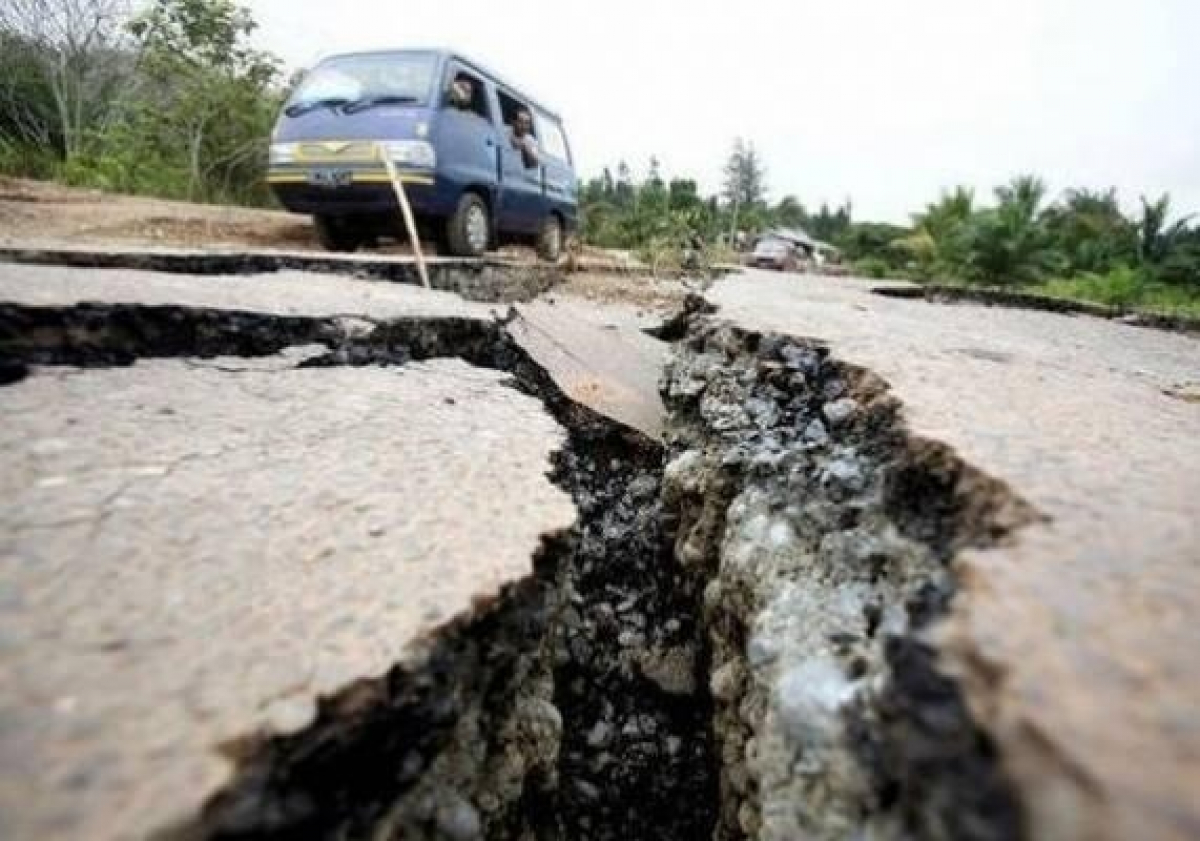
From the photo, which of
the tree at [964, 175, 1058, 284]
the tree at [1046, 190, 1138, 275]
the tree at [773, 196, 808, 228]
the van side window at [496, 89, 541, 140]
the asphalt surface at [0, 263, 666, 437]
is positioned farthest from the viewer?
the tree at [773, 196, 808, 228]

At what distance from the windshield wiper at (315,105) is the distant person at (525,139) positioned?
1.45 meters

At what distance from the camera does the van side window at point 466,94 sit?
4973 millimetres

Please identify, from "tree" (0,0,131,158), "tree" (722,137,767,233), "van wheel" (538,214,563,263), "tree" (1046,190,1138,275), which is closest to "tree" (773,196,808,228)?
"tree" (722,137,767,233)

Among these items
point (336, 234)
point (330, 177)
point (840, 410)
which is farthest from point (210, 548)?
point (336, 234)

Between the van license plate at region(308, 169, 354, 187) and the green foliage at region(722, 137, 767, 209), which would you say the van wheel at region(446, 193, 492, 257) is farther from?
the green foliage at region(722, 137, 767, 209)

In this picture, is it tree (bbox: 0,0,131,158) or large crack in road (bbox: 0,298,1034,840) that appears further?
tree (bbox: 0,0,131,158)

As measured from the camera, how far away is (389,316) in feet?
7.34

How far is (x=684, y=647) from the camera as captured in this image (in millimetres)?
1643

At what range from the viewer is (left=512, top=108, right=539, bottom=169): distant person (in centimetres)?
599

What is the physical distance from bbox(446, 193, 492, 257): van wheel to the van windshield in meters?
0.70

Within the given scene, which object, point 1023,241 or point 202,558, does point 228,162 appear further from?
point 1023,241

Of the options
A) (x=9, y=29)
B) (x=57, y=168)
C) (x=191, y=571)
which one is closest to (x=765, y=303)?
(x=191, y=571)

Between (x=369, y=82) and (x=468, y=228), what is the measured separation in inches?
43.9

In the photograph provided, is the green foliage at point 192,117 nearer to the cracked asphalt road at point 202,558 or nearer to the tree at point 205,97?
the tree at point 205,97
